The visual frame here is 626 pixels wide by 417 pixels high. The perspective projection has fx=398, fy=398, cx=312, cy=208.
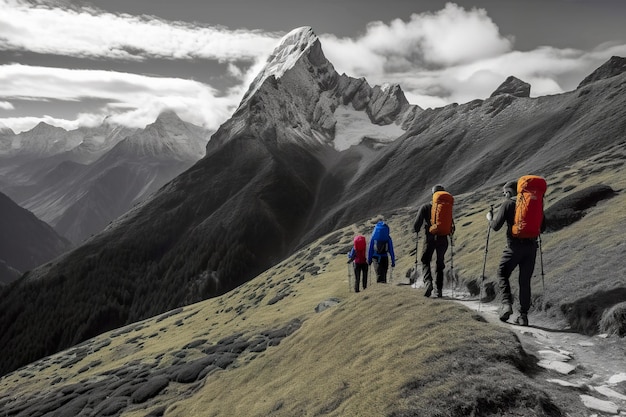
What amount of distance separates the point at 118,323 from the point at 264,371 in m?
150

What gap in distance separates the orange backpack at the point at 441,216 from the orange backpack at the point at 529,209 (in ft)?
10.9

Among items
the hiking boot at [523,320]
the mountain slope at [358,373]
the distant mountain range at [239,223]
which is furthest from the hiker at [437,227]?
the distant mountain range at [239,223]

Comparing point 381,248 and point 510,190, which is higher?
point 510,190

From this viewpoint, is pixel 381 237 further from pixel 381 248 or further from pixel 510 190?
pixel 510 190

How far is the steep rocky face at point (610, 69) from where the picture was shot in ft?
574

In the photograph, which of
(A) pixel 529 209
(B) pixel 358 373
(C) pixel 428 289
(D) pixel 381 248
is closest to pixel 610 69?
(D) pixel 381 248

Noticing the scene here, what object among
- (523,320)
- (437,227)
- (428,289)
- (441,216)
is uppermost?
(441,216)

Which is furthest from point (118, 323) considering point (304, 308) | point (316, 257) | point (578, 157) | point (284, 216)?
point (578, 157)

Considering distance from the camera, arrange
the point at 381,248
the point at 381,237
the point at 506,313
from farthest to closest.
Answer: the point at 381,248 → the point at 381,237 → the point at 506,313

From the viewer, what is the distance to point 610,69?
582ft

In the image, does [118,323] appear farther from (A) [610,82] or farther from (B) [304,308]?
(A) [610,82]

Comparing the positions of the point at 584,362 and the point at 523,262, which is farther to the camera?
the point at 523,262

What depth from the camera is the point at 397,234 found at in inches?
2148

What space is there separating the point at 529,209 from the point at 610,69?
708 feet
